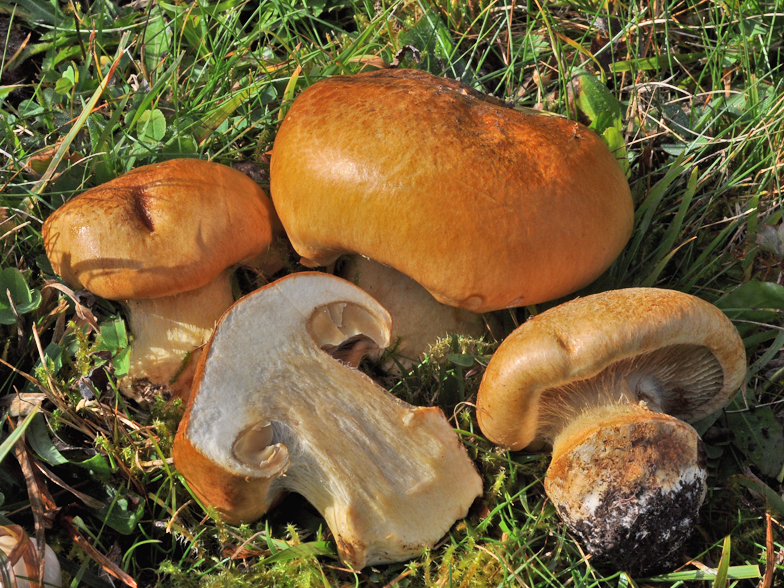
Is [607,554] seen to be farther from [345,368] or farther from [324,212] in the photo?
[324,212]

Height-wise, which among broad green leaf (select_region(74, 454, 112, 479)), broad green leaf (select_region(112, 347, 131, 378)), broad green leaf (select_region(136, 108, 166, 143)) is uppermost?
broad green leaf (select_region(136, 108, 166, 143))

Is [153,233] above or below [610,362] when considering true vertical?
above

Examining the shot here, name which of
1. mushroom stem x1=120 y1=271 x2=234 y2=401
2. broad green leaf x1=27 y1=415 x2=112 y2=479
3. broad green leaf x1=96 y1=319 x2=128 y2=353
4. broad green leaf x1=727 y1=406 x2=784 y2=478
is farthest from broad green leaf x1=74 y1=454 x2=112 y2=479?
broad green leaf x1=727 y1=406 x2=784 y2=478

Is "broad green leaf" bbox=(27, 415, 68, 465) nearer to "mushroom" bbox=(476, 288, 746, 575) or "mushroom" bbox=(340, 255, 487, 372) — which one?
"mushroom" bbox=(340, 255, 487, 372)

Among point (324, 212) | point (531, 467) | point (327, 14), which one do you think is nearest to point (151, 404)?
point (324, 212)

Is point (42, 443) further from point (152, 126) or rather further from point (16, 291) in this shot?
point (152, 126)

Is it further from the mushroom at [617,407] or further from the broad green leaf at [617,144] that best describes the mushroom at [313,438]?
the broad green leaf at [617,144]

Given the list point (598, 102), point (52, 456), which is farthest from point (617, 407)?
point (52, 456)
